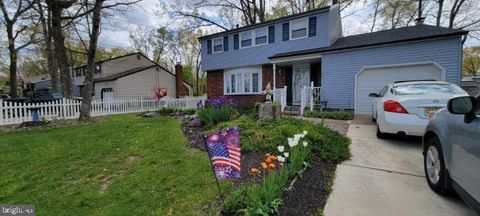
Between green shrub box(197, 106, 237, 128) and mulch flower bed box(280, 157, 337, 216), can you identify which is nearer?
mulch flower bed box(280, 157, 337, 216)

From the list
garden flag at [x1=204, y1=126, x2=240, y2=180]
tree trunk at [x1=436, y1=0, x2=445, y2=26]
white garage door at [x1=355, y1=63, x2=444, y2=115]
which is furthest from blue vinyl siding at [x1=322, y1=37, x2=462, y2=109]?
tree trunk at [x1=436, y1=0, x2=445, y2=26]

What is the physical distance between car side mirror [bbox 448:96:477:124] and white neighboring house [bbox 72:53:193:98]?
24.1 metres

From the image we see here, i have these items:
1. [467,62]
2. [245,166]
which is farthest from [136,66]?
[467,62]

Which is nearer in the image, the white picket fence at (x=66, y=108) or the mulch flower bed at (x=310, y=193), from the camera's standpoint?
the mulch flower bed at (x=310, y=193)

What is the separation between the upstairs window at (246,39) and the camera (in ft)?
53.7

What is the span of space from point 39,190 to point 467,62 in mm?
56790

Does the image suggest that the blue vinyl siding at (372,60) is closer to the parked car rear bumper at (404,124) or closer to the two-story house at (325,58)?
the two-story house at (325,58)

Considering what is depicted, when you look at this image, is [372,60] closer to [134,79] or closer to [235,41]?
[235,41]

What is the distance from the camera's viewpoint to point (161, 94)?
18.4 metres

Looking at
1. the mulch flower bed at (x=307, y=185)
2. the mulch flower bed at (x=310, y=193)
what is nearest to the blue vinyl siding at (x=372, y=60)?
the mulch flower bed at (x=307, y=185)

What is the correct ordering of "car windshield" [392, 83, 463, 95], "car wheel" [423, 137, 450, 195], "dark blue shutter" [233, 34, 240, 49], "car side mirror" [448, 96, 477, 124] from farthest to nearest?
"dark blue shutter" [233, 34, 240, 49]
"car windshield" [392, 83, 463, 95]
"car wheel" [423, 137, 450, 195]
"car side mirror" [448, 96, 477, 124]

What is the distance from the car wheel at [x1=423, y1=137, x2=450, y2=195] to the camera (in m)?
2.82

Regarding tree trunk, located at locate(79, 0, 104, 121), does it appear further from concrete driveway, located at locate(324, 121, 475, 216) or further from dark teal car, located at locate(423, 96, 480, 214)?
dark teal car, located at locate(423, 96, 480, 214)

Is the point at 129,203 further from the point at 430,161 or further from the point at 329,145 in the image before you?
the point at 430,161
